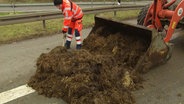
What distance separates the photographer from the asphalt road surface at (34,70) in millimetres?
5102

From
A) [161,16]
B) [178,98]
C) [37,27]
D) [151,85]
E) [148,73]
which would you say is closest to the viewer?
[178,98]

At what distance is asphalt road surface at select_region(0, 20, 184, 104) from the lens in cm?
510

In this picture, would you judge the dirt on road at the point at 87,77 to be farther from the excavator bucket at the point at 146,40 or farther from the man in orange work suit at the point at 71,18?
the man in orange work suit at the point at 71,18

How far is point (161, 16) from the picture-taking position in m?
7.29

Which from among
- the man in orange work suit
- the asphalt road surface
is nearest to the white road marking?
the asphalt road surface

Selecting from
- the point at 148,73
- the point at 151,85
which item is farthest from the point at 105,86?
the point at 148,73

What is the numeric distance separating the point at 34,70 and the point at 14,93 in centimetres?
123

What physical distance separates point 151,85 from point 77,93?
163cm

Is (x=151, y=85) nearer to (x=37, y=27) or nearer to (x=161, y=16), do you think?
(x=161, y=16)

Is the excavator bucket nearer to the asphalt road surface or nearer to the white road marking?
the asphalt road surface

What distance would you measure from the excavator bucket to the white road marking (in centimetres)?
223

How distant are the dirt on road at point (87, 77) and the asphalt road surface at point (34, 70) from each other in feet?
0.69

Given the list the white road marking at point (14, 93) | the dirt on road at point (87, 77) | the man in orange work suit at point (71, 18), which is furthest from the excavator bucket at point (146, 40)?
the white road marking at point (14, 93)

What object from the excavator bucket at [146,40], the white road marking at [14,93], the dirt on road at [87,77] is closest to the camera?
the dirt on road at [87,77]
